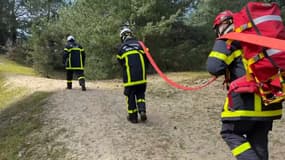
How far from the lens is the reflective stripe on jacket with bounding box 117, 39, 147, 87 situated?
798 cm

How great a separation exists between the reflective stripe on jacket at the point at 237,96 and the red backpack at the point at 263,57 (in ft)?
0.37

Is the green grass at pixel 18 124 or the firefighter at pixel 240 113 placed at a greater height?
the firefighter at pixel 240 113

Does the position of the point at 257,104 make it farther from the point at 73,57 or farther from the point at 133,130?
the point at 73,57

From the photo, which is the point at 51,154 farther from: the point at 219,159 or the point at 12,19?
the point at 12,19

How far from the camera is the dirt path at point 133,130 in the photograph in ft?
22.7

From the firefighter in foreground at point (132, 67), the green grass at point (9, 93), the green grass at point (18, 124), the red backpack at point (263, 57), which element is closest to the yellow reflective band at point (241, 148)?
the red backpack at point (263, 57)

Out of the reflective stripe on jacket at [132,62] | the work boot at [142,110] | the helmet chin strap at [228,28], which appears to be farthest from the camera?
the work boot at [142,110]

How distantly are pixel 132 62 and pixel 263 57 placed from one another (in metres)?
4.34

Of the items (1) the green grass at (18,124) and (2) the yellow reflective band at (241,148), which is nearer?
(2) the yellow reflective band at (241,148)

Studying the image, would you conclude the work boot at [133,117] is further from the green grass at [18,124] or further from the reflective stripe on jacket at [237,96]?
the reflective stripe on jacket at [237,96]

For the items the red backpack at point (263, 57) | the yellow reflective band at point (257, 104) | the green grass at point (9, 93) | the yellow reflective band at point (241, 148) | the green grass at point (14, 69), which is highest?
the green grass at point (14, 69)

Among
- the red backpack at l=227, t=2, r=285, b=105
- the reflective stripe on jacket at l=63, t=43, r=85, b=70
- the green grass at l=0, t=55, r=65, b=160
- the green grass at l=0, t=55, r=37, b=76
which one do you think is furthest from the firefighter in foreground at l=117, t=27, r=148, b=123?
the green grass at l=0, t=55, r=37, b=76

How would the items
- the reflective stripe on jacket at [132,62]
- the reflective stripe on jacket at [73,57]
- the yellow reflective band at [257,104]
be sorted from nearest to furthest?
the yellow reflective band at [257,104], the reflective stripe on jacket at [132,62], the reflective stripe on jacket at [73,57]

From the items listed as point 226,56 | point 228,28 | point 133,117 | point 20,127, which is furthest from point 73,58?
point 226,56
